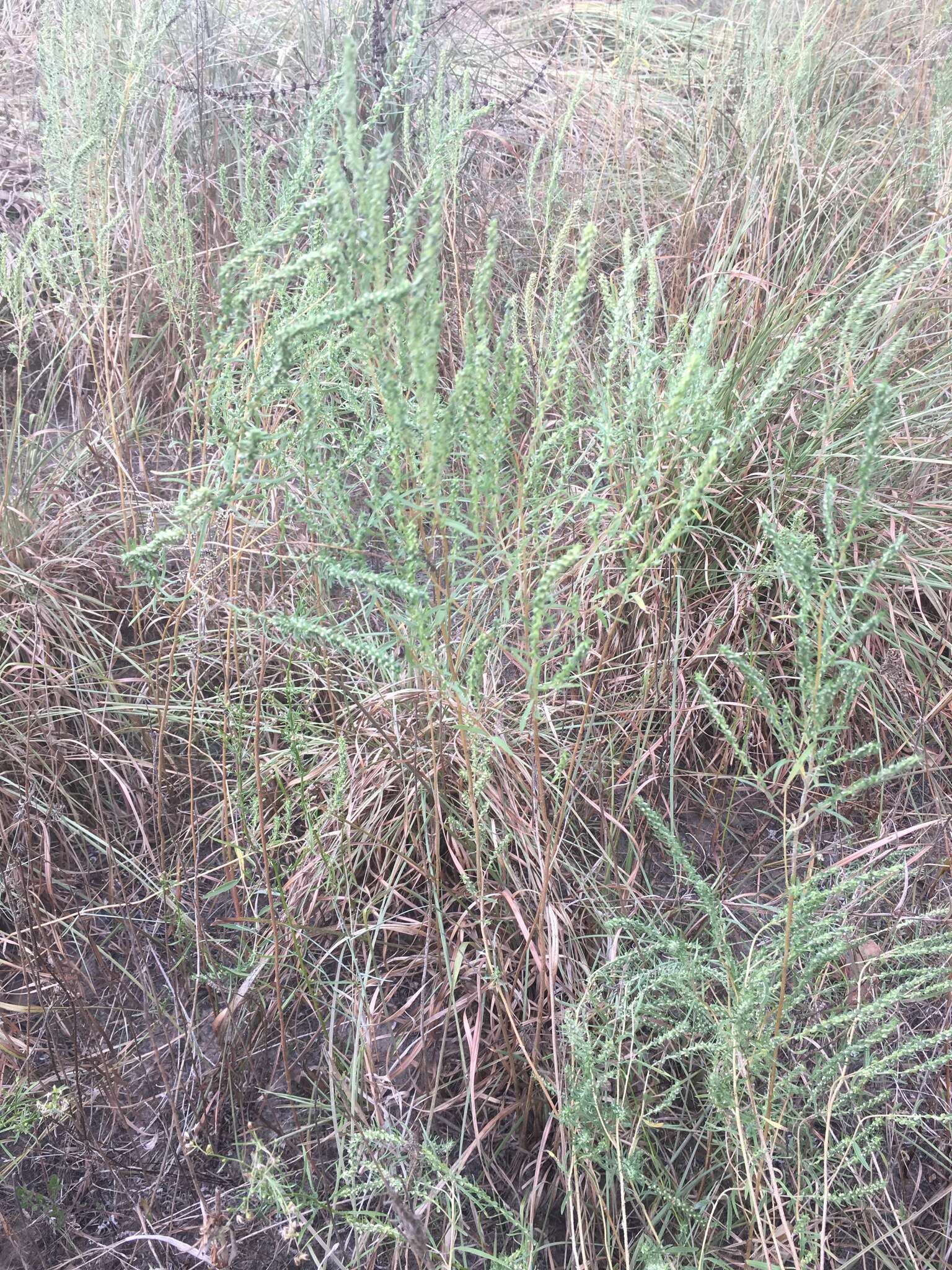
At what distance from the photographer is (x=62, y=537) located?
2.11m

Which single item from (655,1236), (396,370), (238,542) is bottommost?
(655,1236)

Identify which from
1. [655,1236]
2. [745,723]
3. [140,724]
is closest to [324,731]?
[140,724]

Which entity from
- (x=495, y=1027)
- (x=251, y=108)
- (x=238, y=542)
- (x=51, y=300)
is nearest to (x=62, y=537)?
(x=238, y=542)

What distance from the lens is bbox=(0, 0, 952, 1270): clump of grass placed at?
1.15 m

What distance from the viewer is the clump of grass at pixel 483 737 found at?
1148mm

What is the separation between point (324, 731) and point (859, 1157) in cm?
118

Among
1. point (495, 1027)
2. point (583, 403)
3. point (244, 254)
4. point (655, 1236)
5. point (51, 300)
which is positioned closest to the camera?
point (244, 254)

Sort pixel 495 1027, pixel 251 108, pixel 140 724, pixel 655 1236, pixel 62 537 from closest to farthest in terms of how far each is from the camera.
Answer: pixel 655 1236 → pixel 495 1027 → pixel 251 108 → pixel 140 724 → pixel 62 537

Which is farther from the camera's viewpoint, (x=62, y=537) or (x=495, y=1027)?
(x=62, y=537)

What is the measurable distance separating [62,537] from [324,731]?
805 mm

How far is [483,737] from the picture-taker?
1.25m

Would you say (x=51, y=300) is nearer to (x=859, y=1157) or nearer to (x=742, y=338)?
(x=742, y=338)

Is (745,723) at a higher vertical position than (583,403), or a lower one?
lower

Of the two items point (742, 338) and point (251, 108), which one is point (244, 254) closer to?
point (251, 108)
